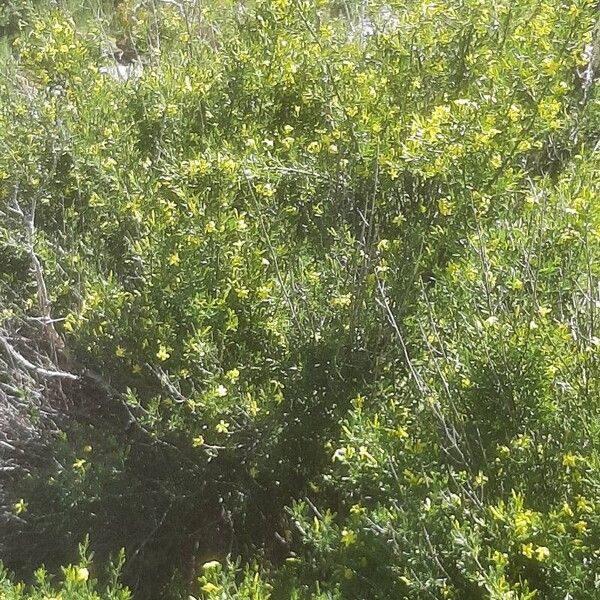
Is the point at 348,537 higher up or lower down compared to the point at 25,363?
lower down

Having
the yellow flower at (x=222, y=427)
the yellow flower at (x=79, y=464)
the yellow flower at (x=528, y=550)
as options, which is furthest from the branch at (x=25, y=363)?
the yellow flower at (x=528, y=550)

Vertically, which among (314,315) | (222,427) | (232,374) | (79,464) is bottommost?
(79,464)

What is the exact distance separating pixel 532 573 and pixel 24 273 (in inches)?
88.2

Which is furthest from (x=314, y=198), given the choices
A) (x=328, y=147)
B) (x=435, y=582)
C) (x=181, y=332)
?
(x=435, y=582)

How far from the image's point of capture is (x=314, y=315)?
98.0 inches

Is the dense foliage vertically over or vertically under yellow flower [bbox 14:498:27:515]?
over

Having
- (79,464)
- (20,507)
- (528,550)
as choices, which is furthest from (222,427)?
(528,550)

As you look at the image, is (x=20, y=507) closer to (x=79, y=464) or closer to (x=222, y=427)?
(x=79, y=464)

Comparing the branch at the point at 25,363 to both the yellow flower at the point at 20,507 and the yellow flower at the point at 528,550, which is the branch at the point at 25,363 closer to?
the yellow flower at the point at 20,507

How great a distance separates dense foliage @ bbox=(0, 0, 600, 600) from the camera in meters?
1.94

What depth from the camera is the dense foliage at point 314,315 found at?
6.37 ft

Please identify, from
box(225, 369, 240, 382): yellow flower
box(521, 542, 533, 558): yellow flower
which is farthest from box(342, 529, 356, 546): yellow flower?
box(225, 369, 240, 382): yellow flower

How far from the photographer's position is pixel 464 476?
191cm

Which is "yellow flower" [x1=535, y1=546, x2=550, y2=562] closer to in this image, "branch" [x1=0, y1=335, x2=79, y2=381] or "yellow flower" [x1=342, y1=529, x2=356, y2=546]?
"yellow flower" [x1=342, y1=529, x2=356, y2=546]
